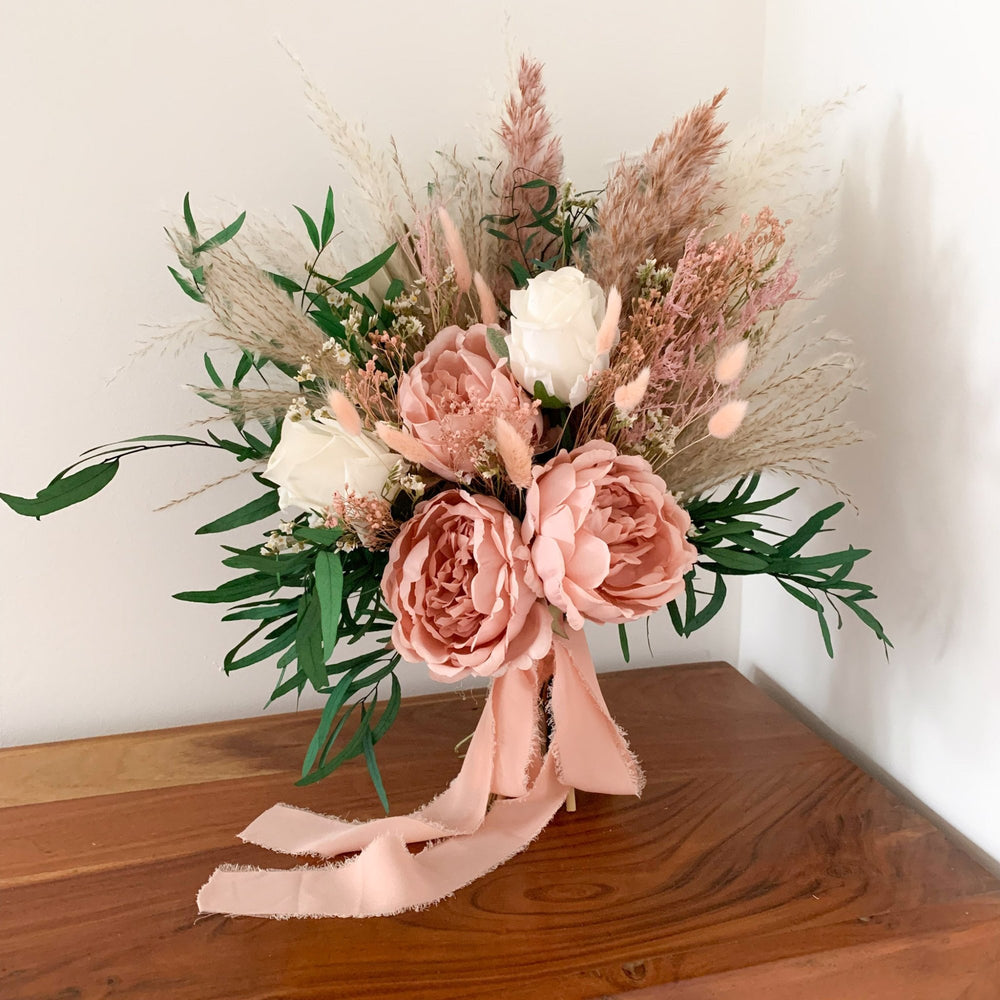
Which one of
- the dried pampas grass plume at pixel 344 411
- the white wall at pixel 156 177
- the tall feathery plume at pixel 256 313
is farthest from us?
Result: the white wall at pixel 156 177

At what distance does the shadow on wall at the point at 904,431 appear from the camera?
687mm

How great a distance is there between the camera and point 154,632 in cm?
90

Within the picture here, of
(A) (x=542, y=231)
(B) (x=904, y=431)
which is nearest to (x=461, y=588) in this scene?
(A) (x=542, y=231)

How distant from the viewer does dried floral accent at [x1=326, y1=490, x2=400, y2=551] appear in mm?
553

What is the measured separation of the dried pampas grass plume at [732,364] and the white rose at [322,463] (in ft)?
0.82

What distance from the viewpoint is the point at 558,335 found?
0.55 m

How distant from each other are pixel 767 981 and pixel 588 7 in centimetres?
93

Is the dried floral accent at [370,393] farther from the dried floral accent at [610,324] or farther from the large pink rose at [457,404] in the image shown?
the dried floral accent at [610,324]

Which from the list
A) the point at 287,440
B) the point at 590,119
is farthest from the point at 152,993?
the point at 590,119

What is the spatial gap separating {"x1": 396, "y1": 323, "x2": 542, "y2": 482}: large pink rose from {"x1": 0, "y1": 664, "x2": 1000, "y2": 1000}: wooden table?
0.34 metres

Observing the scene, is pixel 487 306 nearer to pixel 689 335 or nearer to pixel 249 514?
pixel 689 335

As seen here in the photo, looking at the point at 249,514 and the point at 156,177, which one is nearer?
the point at 249,514

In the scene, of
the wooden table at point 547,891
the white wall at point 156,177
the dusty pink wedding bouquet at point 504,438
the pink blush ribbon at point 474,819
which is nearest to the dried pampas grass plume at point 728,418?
the dusty pink wedding bouquet at point 504,438

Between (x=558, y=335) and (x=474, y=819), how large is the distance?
1.36 ft
